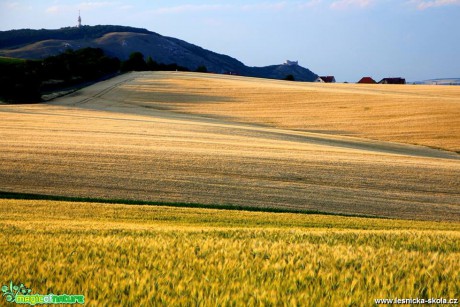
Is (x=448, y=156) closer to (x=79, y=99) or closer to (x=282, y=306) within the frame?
(x=282, y=306)

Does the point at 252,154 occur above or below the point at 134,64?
below

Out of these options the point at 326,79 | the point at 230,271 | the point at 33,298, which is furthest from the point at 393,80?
the point at 33,298

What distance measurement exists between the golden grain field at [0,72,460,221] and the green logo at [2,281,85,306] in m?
16.4

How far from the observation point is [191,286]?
16.2 ft

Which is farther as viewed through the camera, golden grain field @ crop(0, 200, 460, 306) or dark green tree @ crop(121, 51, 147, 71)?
dark green tree @ crop(121, 51, 147, 71)

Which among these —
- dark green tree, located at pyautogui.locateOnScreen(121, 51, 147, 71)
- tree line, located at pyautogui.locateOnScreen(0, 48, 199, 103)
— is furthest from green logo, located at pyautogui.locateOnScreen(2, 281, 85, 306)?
dark green tree, located at pyautogui.locateOnScreen(121, 51, 147, 71)

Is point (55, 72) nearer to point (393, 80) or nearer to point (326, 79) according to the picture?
point (393, 80)

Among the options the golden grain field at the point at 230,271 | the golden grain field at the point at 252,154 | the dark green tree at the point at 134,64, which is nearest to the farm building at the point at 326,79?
the dark green tree at the point at 134,64

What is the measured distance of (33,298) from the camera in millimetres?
4543

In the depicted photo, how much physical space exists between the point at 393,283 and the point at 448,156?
118 feet

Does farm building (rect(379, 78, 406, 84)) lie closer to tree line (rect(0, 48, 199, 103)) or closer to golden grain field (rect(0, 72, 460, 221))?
tree line (rect(0, 48, 199, 103))

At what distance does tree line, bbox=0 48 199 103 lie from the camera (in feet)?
222

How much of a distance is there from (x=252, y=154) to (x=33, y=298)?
26.1 m

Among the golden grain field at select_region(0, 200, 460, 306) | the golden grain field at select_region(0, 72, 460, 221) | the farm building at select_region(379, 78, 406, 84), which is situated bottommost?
the golden grain field at select_region(0, 72, 460, 221)
